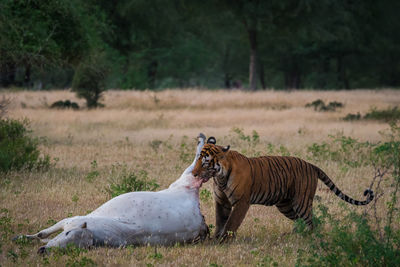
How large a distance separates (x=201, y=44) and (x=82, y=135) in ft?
148

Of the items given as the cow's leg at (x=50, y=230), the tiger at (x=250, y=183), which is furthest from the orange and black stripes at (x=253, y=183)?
the cow's leg at (x=50, y=230)

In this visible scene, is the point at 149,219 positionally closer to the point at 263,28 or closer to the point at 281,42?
the point at 263,28

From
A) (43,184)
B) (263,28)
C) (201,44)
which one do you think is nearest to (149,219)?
(43,184)

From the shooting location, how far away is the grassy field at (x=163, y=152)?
607 cm

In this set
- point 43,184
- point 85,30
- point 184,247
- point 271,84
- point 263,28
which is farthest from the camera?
point 271,84

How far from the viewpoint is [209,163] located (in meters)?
6.31

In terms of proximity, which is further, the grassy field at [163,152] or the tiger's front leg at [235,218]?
the tiger's front leg at [235,218]

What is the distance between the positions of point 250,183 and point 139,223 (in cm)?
141

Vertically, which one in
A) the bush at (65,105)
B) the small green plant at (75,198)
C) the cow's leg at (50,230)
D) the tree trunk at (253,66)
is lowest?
the small green plant at (75,198)

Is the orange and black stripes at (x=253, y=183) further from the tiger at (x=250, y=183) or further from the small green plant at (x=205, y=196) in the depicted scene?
the small green plant at (x=205, y=196)

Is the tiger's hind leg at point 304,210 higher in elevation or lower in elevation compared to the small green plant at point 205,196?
higher

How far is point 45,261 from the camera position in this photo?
17.6ft

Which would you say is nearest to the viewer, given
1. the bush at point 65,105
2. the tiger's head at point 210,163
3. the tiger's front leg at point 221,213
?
the tiger's head at point 210,163

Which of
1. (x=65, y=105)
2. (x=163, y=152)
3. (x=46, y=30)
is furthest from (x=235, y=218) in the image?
(x=65, y=105)
